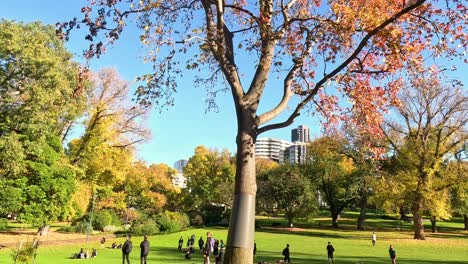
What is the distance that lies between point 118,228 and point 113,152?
17001 mm

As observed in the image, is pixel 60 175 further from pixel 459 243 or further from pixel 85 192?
pixel 459 243

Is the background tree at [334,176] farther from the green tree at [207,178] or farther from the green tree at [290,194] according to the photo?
the green tree at [207,178]

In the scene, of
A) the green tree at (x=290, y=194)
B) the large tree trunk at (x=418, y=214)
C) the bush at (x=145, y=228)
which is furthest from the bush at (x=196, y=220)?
the large tree trunk at (x=418, y=214)

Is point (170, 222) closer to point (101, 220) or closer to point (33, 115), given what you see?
point (101, 220)

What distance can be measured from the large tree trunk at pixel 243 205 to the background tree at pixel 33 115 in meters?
25.7

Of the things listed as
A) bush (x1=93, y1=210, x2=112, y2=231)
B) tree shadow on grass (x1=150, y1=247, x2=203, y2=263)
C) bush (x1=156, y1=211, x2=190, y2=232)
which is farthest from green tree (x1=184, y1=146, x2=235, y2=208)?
tree shadow on grass (x1=150, y1=247, x2=203, y2=263)

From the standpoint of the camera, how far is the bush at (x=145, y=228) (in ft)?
165

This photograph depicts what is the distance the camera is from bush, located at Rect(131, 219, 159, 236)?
1982 inches

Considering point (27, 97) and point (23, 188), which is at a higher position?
point (27, 97)

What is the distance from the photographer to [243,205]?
7742 mm

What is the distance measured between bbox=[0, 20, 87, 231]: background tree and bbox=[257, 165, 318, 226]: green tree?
32729 millimetres

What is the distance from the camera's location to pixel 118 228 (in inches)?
2144

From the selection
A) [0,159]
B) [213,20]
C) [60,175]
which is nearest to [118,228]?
[60,175]

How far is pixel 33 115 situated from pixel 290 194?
3964 cm
